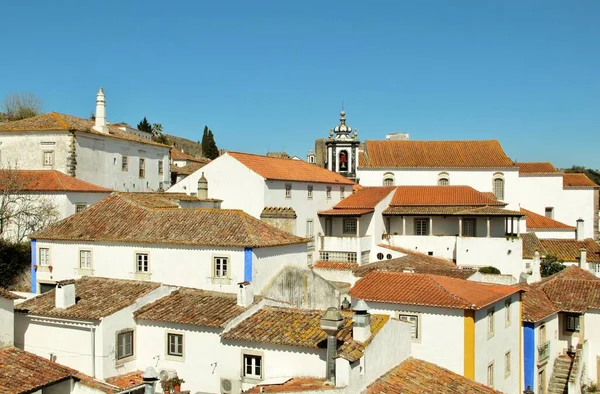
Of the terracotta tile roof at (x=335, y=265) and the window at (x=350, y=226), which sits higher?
the window at (x=350, y=226)

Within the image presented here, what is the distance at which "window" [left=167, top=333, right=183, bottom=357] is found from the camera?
19.7 metres

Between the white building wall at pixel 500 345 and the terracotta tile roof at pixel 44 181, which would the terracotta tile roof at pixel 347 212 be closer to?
the terracotta tile roof at pixel 44 181

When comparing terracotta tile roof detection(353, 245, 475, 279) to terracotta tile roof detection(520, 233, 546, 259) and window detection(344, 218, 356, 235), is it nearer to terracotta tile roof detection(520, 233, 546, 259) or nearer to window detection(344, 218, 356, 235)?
window detection(344, 218, 356, 235)

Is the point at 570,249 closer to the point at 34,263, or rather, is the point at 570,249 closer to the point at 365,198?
the point at 365,198

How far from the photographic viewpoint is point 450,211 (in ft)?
132

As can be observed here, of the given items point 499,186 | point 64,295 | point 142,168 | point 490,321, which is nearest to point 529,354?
point 490,321

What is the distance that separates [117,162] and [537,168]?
37297mm

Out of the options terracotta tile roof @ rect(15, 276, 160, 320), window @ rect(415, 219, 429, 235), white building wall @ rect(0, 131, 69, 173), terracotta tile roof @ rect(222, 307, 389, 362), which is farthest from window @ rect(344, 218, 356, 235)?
terracotta tile roof @ rect(222, 307, 389, 362)

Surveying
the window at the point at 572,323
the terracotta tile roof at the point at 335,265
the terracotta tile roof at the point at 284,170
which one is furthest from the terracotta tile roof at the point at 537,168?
the window at the point at 572,323

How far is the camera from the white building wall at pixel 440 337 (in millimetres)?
18656

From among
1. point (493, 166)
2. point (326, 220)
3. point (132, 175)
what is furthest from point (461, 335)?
point (493, 166)

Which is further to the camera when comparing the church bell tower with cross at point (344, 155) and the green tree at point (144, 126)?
the green tree at point (144, 126)

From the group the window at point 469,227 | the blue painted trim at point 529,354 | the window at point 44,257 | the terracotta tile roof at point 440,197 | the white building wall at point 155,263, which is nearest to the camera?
the white building wall at point 155,263

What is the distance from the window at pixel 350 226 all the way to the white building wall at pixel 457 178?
441 inches
